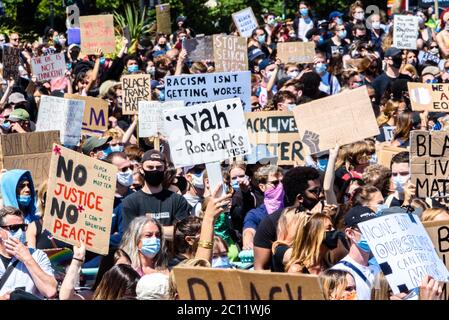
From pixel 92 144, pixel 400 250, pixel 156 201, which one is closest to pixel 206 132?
pixel 156 201

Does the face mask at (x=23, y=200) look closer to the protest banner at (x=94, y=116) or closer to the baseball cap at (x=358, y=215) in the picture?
the baseball cap at (x=358, y=215)

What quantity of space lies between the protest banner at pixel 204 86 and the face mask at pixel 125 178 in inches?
108

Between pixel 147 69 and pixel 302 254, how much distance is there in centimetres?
1097

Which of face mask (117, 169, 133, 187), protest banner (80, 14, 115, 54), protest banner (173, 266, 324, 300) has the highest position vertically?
protest banner (80, 14, 115, 54)

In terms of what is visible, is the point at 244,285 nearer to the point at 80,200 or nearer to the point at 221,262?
the point at 221,262

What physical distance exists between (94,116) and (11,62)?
390cm

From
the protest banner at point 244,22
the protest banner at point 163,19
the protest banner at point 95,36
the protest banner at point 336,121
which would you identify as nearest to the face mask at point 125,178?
the protest banner at point 336,121

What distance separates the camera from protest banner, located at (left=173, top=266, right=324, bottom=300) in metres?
5.82

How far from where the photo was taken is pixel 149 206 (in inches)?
392

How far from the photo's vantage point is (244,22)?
23594mm

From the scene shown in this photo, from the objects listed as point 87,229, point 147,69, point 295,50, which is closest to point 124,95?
point 147,69

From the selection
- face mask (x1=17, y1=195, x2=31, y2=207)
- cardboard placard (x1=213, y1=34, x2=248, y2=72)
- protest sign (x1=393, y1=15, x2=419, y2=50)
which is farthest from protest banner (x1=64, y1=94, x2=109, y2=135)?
protest sign (x1=393, y1=15, x2=419, y2=50)

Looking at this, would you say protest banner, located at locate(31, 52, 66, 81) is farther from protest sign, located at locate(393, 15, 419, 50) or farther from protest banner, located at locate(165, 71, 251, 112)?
protest banner, located at locate(165, 71, 251, 112)

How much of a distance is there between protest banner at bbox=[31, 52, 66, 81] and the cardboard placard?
2425mm
